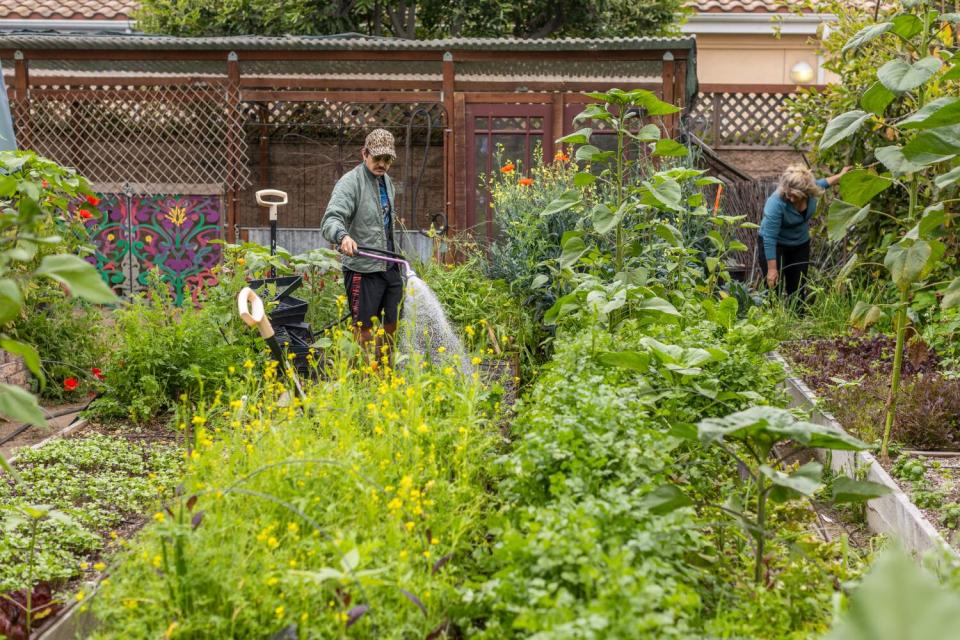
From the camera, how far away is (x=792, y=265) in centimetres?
903

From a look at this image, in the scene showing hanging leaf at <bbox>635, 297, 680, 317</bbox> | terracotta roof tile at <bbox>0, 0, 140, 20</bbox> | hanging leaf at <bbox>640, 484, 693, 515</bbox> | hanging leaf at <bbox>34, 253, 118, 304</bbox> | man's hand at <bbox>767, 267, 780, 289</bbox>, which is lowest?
man's hand at <bbox>767, 267, 780, 289</bbox>

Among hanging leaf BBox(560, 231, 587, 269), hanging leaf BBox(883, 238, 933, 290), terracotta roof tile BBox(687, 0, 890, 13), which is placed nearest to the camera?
hanging leaf BBox(883, 238, 933, 290)

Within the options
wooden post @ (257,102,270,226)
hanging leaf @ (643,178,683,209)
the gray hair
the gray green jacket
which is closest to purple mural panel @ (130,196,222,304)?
wooden post @ (257,102,270,226)

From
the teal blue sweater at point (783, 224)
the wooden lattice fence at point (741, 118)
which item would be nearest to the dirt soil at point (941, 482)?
the teal blue sweater at point (783, 224)

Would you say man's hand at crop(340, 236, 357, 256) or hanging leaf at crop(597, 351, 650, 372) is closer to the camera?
hanging leaf at crop(597, 351, 650, 372)

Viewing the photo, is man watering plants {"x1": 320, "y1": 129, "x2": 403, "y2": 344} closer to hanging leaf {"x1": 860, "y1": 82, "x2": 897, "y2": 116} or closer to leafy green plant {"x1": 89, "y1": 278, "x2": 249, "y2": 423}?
leafy green plant {"x1": 89, "y1": 278, "x2": 249, "y2": 423}

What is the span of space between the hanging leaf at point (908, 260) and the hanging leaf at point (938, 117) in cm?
64

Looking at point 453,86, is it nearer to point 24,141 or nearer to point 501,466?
point 24,141

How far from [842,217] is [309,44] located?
8154mm

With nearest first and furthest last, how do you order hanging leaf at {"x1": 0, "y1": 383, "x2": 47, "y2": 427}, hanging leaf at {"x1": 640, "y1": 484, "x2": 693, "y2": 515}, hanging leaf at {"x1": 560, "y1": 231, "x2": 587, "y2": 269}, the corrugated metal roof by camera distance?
hanging leaf at {"x1": 0, "y1": 383, "x2": 47, "y2": 427} → hanging leaf at {"x1": 640, "y1": 484, "x2": 693, "y2": 515} → hanging leaf at {"x1": 560, "y1": 231, "x2": 587, "y2": 269} → the corrugated metal roof

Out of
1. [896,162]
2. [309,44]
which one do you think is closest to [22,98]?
[309,44]

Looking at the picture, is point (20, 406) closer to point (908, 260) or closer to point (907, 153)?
point (907, 153)

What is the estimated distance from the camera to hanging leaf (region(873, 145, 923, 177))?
13.0ft

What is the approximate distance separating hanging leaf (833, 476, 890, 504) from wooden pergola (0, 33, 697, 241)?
27.1ft
